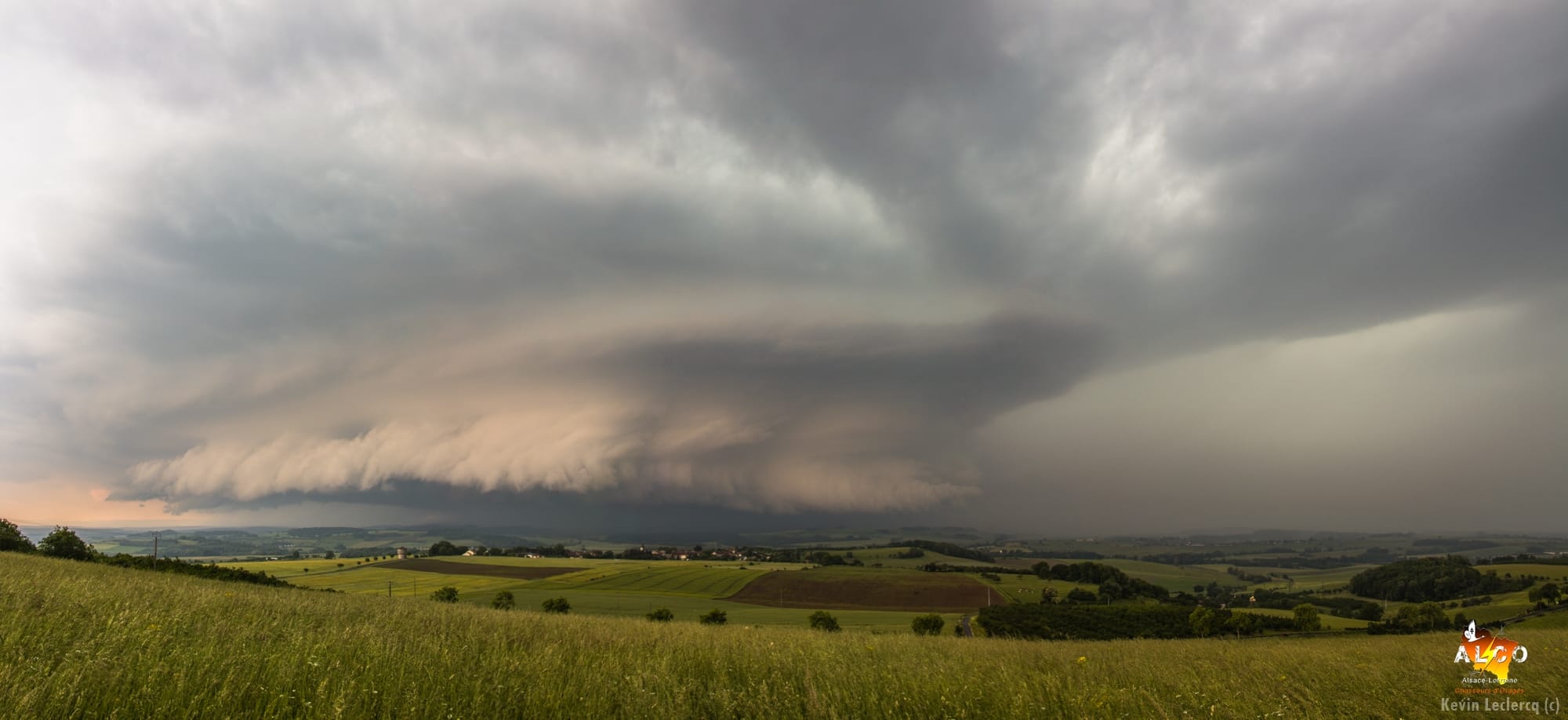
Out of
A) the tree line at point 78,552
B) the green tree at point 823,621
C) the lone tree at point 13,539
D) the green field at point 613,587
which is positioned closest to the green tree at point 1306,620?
the green field at point 613,587

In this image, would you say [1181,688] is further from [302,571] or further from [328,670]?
[302,571]

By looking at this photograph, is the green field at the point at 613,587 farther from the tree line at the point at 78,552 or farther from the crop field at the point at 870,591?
the tree line at the point at 78,552

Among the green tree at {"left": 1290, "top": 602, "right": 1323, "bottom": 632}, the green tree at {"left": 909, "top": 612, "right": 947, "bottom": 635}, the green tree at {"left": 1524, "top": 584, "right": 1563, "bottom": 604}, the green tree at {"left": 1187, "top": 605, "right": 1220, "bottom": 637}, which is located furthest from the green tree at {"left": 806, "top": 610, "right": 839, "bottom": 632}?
the green tree at {"left": 1524, "top": 584, "right": 1563, "bottom": 604}

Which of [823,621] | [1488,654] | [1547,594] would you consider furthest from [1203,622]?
[1488,654]

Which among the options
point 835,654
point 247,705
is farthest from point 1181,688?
point 247,705

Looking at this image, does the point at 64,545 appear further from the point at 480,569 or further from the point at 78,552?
the point at 480,569

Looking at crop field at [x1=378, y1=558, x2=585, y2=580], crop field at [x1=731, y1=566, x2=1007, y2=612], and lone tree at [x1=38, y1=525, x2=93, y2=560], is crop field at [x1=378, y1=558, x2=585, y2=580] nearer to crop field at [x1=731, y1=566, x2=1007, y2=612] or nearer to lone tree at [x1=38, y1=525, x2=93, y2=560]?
→ crop field at [x1=731, y1=566, x2=1007, y2=612]

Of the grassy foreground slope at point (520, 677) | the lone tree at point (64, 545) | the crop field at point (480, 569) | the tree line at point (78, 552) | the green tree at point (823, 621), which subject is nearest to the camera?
the grassy foreground slope at point (520, 677)
